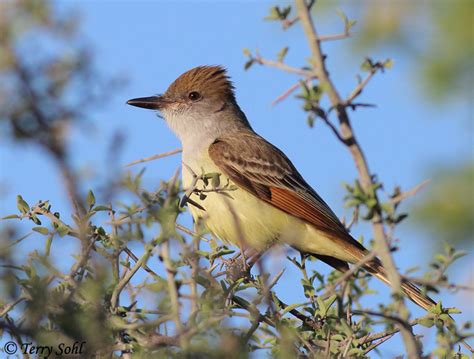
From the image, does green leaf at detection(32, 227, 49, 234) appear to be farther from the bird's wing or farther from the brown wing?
the bird's wing

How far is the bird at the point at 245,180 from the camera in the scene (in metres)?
5.79

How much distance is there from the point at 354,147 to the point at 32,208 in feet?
4.62

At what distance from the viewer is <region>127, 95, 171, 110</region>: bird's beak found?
7.27 meters

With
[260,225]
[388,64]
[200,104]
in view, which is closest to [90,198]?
[388,64]

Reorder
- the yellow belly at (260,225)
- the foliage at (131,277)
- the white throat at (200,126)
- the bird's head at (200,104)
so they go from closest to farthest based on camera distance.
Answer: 1. the foliage at (131,277)
2. the yellow belly at (260,225)
3. the white throat at (200,126)
4. the bird's head at (200,104)

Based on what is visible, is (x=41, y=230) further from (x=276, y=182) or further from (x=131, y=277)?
(x=276, y=182)

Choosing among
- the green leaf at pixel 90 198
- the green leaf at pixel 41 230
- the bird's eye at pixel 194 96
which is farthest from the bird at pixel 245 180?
the green leaf at pixel 41 230

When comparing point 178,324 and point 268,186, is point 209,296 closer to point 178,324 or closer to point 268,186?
point 178,324

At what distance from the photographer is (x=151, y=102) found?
7.30 m

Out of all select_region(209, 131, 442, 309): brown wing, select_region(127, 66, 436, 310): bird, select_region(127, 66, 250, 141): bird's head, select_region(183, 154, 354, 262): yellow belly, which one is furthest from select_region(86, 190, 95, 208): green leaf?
select_region(127, 66, 250, 141): bird's head

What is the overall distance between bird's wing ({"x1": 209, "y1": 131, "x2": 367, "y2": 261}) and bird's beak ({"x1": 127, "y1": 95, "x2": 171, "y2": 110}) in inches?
29.3

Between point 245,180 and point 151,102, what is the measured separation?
1448 millimetres

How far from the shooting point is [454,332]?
7.89 ft

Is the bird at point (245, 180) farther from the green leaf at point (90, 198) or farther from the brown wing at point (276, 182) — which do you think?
the green leaf at point (90, 198)
